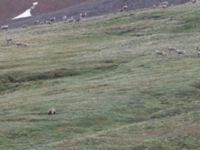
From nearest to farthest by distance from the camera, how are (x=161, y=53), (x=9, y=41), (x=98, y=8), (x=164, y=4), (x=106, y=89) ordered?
(x=106, y=89), (x=161, y=53), (x=9, y=41), (x=164, y=4), (x=98, y=8)

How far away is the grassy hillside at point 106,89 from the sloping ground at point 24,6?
56750 mm

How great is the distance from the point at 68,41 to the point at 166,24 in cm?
1480

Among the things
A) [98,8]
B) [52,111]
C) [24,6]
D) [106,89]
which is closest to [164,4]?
[98,8]

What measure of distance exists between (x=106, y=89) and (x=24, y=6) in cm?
11372

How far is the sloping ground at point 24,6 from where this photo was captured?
168 m

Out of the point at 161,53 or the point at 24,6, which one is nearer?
the point at 161,53

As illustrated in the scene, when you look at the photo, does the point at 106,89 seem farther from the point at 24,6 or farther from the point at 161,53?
the point at 24,6

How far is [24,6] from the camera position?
171 m

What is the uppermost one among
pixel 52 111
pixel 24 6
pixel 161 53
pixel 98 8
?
pixel 24 6

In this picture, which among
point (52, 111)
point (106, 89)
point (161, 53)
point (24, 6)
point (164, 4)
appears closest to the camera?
point (52, 111)

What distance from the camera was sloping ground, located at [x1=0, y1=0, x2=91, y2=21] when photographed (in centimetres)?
16812

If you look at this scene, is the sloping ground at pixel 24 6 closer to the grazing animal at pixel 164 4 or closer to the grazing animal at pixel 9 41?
the grazing animal at pixel 164 4

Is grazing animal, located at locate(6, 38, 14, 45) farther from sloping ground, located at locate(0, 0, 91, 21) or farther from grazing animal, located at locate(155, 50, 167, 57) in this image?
sloping ground, located at locate(0, 0, 91, 21)

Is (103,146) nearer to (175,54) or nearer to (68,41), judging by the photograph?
(175,54)
